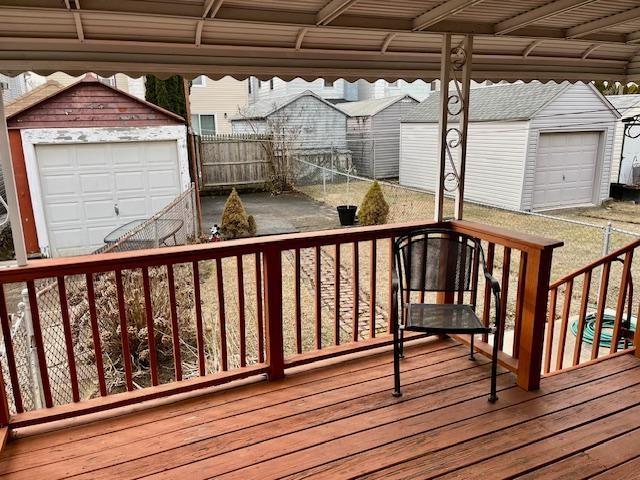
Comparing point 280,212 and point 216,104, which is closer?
point 280,212

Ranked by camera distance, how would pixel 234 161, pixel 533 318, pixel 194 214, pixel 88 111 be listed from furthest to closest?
pixel 234 161, pixel 194 214, pixel 88 111, pixel 533 318

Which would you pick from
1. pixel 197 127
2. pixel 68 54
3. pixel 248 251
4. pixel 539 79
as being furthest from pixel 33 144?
pixel 197 127

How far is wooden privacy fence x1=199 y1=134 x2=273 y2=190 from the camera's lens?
40.9 feet

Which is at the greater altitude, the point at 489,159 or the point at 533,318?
the point at 489,159

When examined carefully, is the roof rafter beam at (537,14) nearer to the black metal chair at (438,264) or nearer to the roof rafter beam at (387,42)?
the roof rafter beam at (387,42)

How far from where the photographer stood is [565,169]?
11.4 meters

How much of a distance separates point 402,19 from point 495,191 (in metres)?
9.58

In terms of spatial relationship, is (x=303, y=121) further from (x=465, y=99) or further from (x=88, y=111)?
(x=465, y=99)

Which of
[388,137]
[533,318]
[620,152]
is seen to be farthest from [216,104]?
[533,318]

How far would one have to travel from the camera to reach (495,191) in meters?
11.5

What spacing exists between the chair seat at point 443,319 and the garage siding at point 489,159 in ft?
25.2

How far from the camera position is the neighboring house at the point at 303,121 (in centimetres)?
1488

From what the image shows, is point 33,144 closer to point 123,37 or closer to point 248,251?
point 123,37

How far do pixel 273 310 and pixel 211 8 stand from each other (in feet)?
5.11
